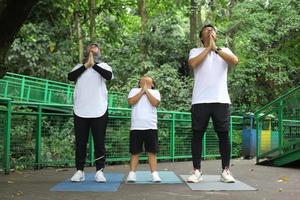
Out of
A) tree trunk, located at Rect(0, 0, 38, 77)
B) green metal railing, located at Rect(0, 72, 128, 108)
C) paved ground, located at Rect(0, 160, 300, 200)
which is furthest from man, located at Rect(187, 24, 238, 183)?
green metal railing, located at Rect(0, 72, 128, 108)

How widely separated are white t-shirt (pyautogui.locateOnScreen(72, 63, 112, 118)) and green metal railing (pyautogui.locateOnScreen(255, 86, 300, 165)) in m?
4.17

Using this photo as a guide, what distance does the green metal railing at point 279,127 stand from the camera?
941cm

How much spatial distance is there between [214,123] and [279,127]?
378 centimetres

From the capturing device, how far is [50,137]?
9344 mm

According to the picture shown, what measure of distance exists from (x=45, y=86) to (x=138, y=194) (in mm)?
16130

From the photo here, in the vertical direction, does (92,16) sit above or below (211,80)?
above

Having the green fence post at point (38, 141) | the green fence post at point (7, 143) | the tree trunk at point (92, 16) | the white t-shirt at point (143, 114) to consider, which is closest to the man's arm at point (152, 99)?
the white t-shirt at point (143, 114)

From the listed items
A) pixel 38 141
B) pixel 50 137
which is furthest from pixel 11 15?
pixel 50 137

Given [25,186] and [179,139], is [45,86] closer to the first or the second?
[179,139]

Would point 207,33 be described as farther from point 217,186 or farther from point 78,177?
point 78,177

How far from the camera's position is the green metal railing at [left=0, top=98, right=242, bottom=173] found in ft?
26.9

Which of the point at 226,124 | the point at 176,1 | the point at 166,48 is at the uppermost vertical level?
the point at 176,1

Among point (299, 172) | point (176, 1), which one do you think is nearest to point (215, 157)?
point (299, 172)

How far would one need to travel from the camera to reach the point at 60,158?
9484 mm
